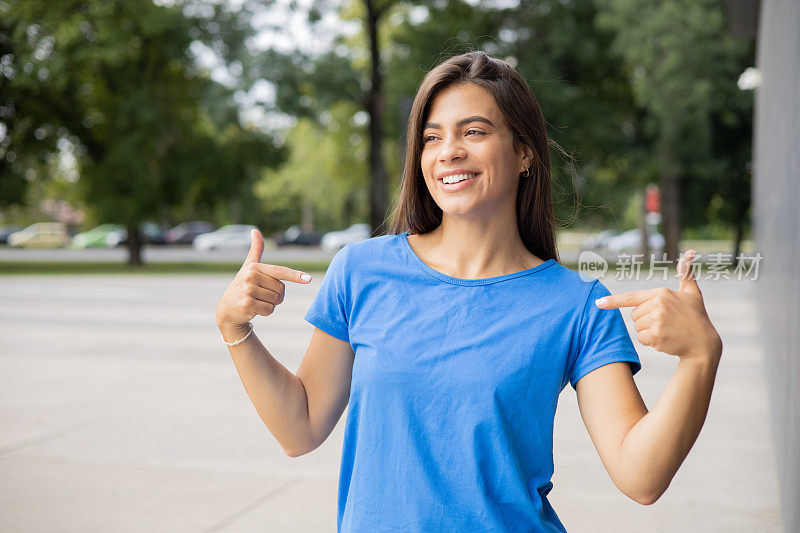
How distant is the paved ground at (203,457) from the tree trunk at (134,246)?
22.7 metres

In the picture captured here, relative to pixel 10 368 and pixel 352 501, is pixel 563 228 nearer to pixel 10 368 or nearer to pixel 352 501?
pixel 352 501

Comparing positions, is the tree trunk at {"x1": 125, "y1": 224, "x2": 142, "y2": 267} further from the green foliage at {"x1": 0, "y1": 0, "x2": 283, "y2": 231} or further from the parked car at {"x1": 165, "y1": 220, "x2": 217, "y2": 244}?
the parked car at {"x1": 165, "y1": 220, "x2": 217, "y2": 244}

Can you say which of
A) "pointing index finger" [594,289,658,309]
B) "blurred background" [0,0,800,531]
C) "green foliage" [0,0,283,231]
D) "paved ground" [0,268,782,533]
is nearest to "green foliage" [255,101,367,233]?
"blurred background" [0,0,800,531]

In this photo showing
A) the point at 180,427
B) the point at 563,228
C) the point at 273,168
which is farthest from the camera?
the point at 273,168

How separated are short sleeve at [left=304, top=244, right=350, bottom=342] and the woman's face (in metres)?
0.25

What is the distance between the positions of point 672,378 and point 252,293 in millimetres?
821

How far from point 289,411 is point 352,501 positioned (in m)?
0.25

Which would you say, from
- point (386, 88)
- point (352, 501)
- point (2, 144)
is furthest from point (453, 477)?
point (2, 144)

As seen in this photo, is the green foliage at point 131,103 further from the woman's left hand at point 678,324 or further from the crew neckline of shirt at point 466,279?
the woman's left hand at point 678,324

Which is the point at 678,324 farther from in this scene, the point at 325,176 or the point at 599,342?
the point at 325,176

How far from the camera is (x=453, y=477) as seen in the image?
1715 millimetres

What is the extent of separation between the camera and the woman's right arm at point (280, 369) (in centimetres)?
186

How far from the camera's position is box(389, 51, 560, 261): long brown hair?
189 cm

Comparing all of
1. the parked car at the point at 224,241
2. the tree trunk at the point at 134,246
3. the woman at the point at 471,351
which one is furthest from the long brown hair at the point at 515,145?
the parked car at the point at 224,241
